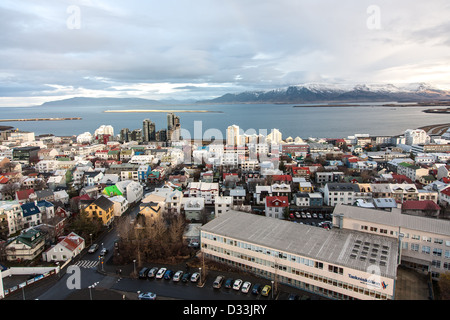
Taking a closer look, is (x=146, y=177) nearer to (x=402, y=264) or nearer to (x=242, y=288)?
(x=242, y=288)

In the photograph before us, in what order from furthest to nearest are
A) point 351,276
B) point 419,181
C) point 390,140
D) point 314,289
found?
point 390,140, point 419,181, point 314,289, point 351,276

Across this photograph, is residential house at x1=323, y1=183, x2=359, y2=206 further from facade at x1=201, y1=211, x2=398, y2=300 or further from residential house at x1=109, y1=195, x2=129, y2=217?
residential house at x1=109, y1=195, x2=129, y2=217

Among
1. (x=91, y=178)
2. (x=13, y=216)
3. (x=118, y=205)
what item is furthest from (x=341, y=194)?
(x=91, y=178)

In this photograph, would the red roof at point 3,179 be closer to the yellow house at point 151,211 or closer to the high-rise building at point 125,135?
the yellow house at point 151,211

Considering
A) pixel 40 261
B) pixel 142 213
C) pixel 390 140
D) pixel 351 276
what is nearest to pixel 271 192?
pixel 142 213

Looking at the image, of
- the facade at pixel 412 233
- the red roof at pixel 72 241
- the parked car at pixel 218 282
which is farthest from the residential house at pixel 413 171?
the red roof at pixel 72 241

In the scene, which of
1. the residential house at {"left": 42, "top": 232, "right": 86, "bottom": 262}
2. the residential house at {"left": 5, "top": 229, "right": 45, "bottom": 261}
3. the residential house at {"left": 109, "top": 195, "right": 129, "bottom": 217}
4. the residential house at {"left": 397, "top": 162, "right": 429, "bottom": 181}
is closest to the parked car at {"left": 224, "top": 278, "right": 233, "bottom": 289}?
the residential house at {"left": 42, "top": 232, "right": 86, "bottom": 262}

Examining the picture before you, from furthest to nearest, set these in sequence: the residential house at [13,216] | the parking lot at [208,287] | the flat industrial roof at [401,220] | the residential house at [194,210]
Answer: the residential house at [194,210], the residential house at [13,216], the flat industrial roof at [401,220], the parking lot at [208,287]
